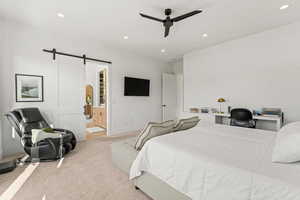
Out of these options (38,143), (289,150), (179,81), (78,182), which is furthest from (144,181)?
(179,81)

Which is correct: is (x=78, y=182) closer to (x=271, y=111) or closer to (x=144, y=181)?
(x=144, y=181)

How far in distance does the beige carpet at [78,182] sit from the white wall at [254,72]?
349 cm

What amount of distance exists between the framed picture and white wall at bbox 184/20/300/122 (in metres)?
4.43

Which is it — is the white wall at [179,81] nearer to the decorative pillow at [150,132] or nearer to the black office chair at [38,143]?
the decorative pillow at [150,132]

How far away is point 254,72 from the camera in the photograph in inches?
138

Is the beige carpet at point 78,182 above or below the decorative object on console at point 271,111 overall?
below

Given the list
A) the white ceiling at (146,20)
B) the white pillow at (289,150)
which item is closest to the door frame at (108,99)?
the white ceiling at (146,20)

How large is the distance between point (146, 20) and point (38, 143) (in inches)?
123

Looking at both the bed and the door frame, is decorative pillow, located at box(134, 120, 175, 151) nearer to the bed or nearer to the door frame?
the bed

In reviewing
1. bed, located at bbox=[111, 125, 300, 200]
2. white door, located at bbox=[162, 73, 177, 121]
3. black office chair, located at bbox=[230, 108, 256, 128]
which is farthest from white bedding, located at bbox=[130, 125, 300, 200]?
white door, located at bbox=[162, 73, 177, 121]

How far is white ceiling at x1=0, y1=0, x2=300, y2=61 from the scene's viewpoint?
2.34 metres

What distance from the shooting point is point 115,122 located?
4457mm

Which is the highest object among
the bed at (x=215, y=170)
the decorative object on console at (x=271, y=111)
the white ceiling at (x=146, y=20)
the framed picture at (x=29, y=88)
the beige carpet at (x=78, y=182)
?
the white ceiling at (x=146, y=20)

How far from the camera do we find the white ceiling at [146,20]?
234cm
